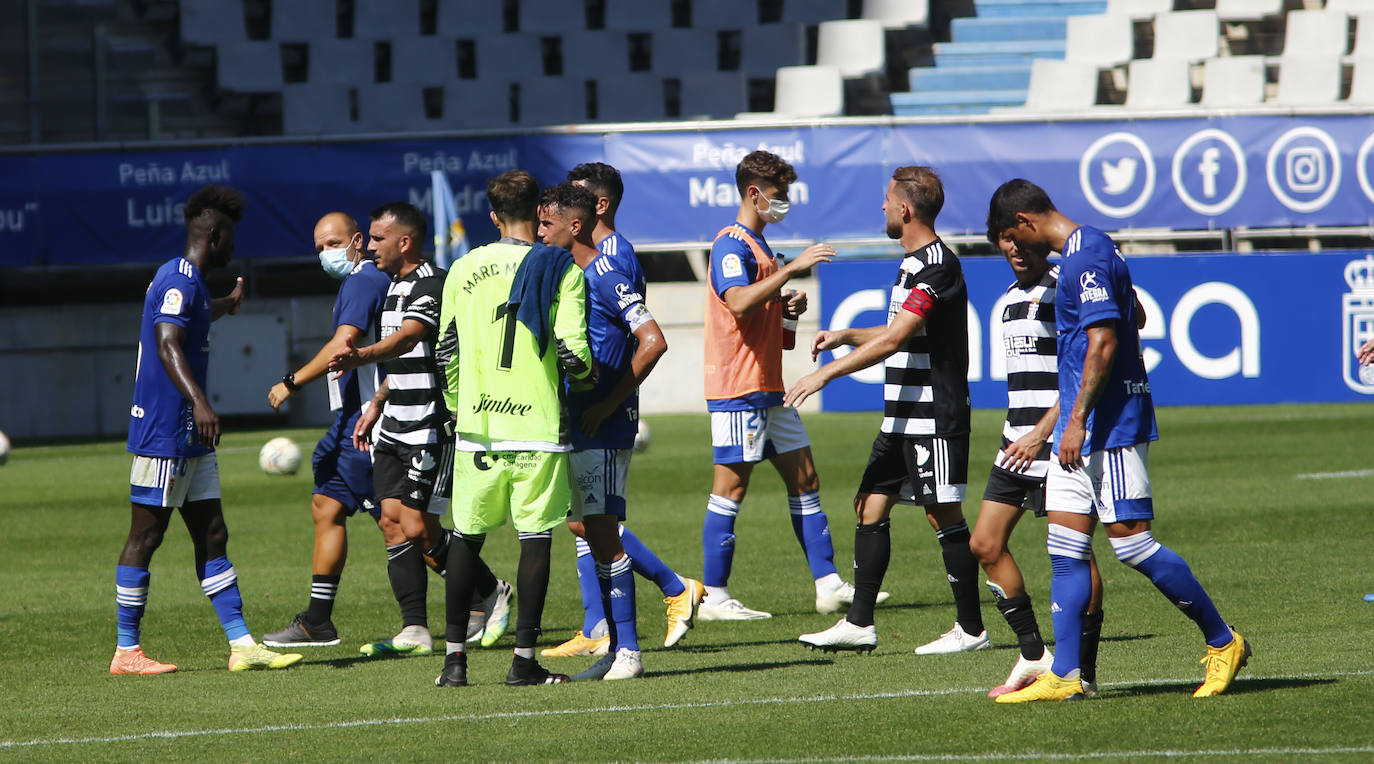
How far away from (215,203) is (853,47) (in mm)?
22739

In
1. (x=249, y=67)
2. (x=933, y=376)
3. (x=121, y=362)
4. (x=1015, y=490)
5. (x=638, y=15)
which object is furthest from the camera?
(x=638, y=15)

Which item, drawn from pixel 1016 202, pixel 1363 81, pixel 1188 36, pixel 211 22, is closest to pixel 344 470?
pixel 1016 202

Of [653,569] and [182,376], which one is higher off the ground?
[182,376]

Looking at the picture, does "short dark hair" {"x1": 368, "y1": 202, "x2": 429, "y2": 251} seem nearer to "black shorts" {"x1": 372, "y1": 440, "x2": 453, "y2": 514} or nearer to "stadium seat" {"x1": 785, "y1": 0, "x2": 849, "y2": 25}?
"black shorts" {"x1": 372, "y1": 440, "x2": 453, "y2": 514}

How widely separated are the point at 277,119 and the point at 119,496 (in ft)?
50.6

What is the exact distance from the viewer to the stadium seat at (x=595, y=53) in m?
29.2

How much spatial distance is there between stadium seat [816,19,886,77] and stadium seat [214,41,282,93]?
1014 cm

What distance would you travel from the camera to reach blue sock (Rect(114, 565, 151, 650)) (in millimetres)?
6875

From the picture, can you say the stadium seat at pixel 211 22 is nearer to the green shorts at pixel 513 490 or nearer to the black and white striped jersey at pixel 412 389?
the black and white striped jersey at pixel 412 389

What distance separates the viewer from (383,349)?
269 inches

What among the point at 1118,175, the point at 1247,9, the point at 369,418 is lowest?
the point at 369,418

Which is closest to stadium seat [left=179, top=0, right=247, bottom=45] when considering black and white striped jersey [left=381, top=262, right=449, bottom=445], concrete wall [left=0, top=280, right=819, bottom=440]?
concrete wall [left=0, top=280, right=819, bottom=440]

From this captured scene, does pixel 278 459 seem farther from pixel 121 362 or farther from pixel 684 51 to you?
pixel 684 51

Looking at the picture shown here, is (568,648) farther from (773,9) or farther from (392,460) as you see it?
(773,9)
